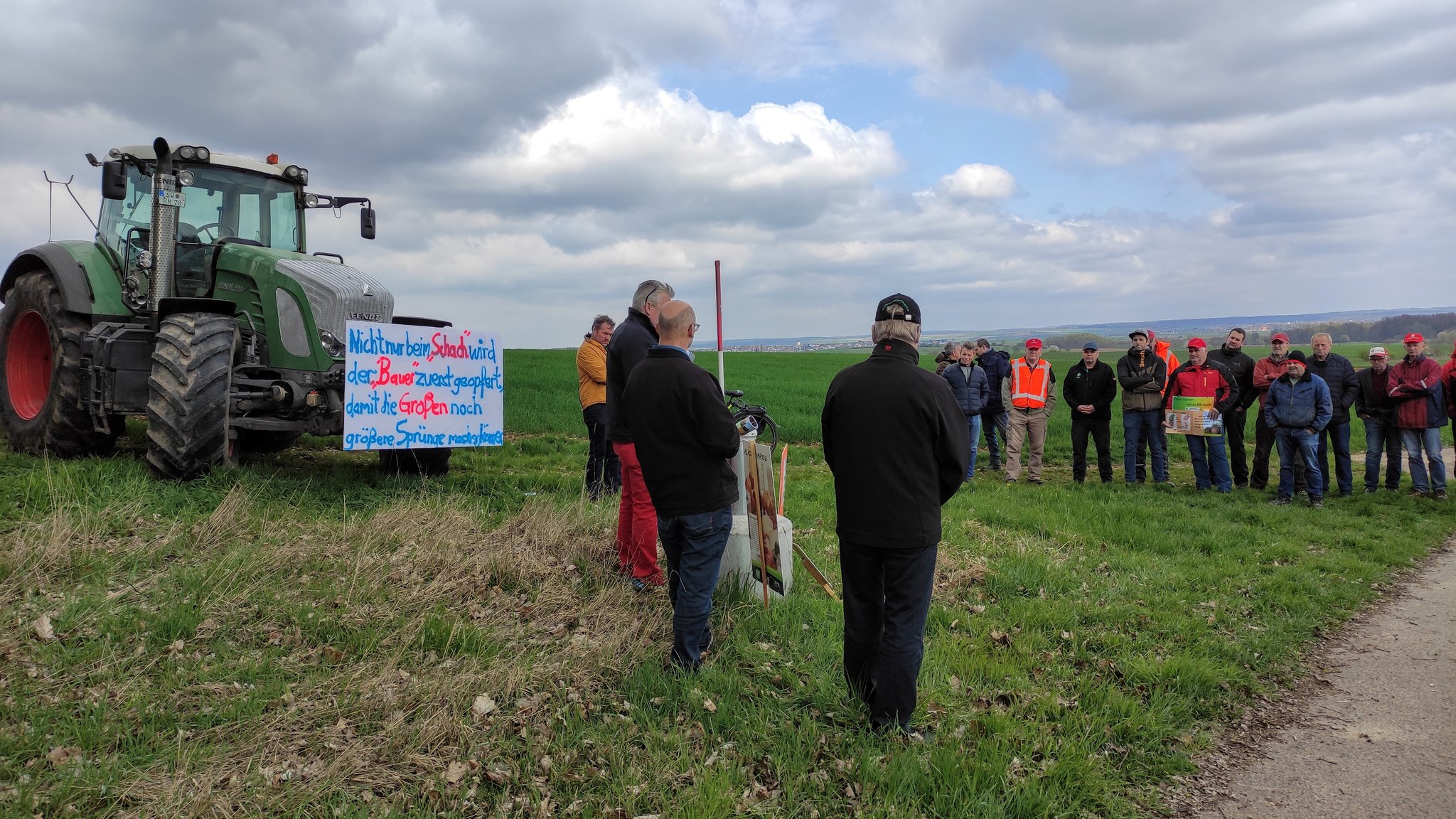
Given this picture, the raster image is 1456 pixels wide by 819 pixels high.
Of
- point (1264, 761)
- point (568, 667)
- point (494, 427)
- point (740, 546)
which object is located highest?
point (494, 427)

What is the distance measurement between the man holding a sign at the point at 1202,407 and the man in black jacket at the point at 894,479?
347 inches

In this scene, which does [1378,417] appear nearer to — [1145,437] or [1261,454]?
[1261,454]

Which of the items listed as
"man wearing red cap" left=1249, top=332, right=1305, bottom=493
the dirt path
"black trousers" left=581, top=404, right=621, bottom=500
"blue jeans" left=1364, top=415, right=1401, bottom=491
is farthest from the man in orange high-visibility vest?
the dirt path

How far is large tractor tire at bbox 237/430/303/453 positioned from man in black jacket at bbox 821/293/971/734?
7.81 metres

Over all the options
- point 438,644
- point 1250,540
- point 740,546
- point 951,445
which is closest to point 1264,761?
point 951,445

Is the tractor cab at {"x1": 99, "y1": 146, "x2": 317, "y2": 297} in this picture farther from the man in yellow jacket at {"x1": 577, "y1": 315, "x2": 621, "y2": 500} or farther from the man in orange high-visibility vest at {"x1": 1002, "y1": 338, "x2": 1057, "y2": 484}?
the man in orange high-visibility vest at {"x1": 1002, "y1": 338, "x2": 1057, "y2": 484}

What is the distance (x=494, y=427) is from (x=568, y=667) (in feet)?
14.0

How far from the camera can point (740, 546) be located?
5875 mm

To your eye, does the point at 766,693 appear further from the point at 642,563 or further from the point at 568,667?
the point at 642,563

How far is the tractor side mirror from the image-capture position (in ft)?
25.6

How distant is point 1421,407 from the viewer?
36.7 ft

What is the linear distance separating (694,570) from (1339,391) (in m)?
10.8

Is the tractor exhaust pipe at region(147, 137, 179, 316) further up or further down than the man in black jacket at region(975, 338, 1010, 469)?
further up

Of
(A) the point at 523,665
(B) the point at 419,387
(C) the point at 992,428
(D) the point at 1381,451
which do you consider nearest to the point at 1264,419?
(D) the point at 1381,451
